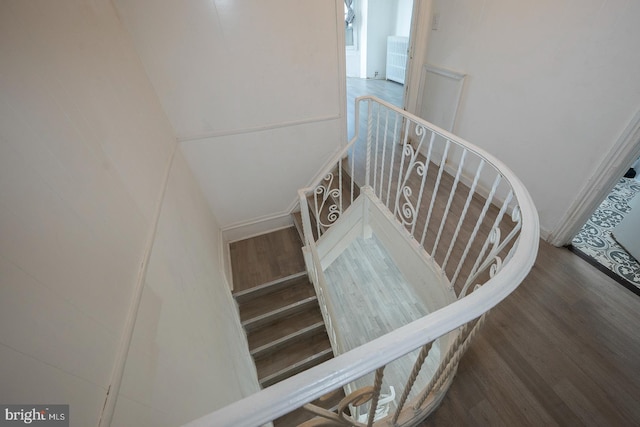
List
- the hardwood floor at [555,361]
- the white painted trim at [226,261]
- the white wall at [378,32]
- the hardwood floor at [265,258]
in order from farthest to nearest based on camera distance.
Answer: the white wall at [378,32] < the hardwood floor at [265,258] < the white painted trim at [226,261] < the hardwood floor at [555,361]

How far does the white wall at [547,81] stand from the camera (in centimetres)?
136

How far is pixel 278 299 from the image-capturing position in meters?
2.66

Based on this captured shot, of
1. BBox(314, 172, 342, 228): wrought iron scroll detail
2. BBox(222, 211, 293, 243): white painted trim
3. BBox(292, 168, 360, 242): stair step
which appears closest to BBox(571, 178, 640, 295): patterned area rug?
BBox(292, 168, 360, 242): stair step

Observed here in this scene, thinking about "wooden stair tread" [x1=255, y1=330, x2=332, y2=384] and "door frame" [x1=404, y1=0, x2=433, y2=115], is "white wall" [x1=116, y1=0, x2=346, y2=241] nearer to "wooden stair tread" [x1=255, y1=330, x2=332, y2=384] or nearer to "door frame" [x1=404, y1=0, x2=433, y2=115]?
"door frame" [x1=404, y1=0, x2=433, y2=115]

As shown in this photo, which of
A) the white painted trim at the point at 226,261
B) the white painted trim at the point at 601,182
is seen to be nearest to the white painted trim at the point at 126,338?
the white painted trim at the point at 226,261

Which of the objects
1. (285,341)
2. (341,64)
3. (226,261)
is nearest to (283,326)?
(285,341)

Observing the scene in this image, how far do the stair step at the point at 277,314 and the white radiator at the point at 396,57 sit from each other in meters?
5.90

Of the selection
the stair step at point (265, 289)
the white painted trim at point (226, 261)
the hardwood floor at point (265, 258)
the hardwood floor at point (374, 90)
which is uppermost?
the hardwood floor at point (374, 90)

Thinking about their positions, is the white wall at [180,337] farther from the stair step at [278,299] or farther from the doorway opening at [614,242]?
the doorway opening at [614,242]

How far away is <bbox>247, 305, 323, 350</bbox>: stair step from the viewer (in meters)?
2.50

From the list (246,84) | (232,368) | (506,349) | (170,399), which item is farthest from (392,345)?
(246,84)

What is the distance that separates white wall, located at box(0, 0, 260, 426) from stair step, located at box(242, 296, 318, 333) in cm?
122

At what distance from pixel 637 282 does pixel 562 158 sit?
991 mm

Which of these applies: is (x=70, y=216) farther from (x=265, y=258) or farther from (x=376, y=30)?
(x=376, y=30)
